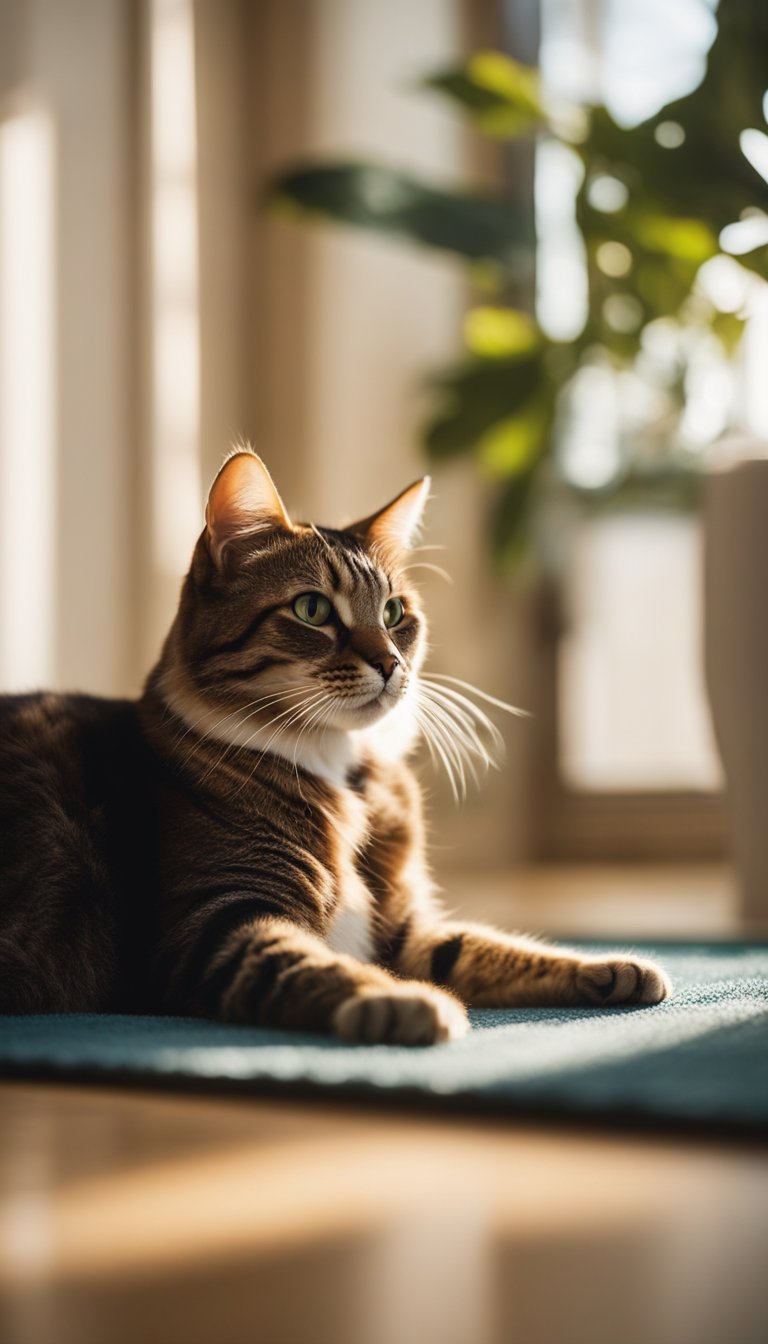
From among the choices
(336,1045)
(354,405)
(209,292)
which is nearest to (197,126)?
(209,292)

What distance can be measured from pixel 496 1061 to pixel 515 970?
35 cm

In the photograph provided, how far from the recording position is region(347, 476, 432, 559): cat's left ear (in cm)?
150

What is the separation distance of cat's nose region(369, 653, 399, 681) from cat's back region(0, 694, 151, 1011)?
9.9 inches

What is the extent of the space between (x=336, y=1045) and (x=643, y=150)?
6.40 feet

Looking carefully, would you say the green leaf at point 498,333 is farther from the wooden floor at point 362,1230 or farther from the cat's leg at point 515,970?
the wooden floor at point 362,1230

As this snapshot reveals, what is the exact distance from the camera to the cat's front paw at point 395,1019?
39.1 inches

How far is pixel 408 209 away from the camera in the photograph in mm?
2773

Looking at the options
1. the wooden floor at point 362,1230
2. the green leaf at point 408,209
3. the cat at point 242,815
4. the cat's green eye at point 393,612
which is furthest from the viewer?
the green leaf at point 408,209

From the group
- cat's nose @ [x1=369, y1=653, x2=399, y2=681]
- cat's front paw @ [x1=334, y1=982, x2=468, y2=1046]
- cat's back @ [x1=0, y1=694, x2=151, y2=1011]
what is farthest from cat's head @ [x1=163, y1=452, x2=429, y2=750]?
cat's front paw @ [x1=334, y1=982, x2=468, y2=1046]

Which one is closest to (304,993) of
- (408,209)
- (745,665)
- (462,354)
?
(745,665)

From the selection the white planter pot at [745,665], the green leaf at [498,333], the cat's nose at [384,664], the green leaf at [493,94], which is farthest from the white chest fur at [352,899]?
the green leaf at [493,94]

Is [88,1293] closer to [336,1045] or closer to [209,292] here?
[336,1045]

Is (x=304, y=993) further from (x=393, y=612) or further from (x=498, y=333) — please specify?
(x=498, y=333)

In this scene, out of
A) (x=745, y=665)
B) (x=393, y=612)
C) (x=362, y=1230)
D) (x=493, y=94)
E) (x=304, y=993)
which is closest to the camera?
(x=362, y=1230)
